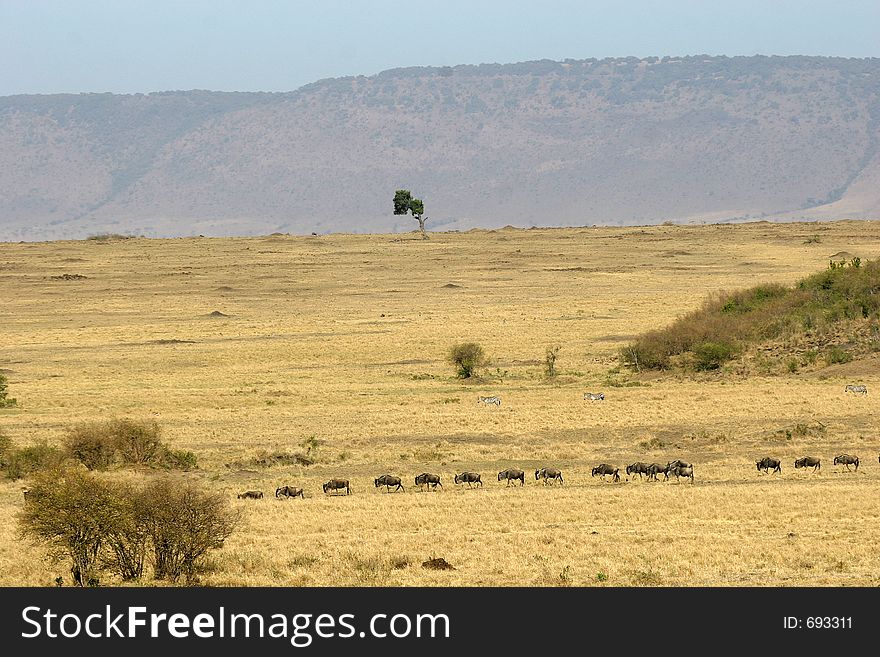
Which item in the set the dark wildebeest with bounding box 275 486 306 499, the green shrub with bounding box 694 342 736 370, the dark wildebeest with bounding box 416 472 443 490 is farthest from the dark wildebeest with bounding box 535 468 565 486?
the green shrub with bounding box 694 342 736 370

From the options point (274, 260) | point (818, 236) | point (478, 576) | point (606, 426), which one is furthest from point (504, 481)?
point (818, 236)

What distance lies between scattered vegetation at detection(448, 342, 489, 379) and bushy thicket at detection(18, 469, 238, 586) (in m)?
30.7

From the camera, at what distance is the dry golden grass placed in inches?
750

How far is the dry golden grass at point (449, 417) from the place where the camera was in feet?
62.5

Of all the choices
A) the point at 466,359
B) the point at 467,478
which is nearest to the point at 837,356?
the point at 466,359

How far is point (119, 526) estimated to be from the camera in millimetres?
18109

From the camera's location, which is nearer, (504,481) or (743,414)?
(504,481)

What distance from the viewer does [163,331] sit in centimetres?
6975

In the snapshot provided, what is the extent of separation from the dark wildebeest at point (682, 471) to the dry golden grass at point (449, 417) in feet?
1.11

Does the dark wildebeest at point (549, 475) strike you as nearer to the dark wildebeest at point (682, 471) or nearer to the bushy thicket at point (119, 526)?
the dark wildebeest at point (682, 471)

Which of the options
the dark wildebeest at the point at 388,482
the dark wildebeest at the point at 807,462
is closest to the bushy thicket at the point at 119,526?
the dark wildebeest at the point at 388,482

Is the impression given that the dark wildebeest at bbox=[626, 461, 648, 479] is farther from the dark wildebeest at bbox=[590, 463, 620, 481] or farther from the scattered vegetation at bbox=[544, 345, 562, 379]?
the scattered vegetation at bbox=[544, 345, 562, 379]

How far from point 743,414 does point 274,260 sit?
7841 centimetres

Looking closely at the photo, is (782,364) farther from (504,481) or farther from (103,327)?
(103,327)
